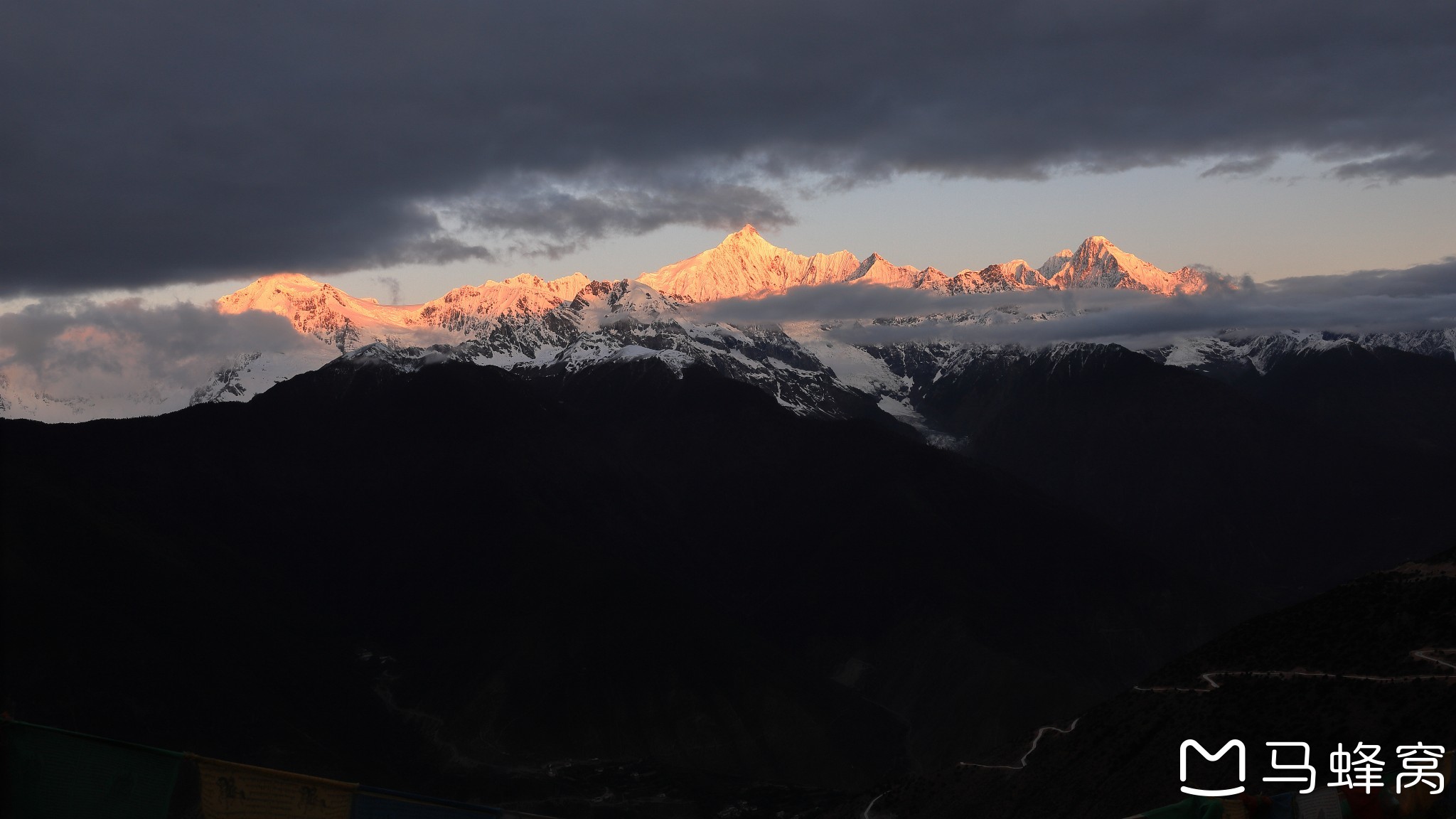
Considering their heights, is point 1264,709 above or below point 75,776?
below

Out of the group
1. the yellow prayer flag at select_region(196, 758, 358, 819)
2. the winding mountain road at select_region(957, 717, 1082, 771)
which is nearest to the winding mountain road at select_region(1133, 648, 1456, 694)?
the winding mountain road at select_region(957, 717, 1082, 771)

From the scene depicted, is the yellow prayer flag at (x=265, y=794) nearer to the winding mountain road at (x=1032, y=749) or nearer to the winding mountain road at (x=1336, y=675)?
the winding mountain road at (x=1336, y=675)

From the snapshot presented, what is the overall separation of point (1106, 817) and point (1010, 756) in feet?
98.6

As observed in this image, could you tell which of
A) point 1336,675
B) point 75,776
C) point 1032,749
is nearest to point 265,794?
point 75,776

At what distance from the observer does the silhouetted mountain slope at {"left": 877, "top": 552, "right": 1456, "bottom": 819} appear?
277 ft

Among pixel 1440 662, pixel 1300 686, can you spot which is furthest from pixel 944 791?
pixel 1440 662

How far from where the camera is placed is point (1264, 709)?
9469cm

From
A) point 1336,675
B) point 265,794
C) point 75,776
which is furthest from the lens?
point 1336,675

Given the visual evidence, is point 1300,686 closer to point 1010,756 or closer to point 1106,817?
point 1106,817

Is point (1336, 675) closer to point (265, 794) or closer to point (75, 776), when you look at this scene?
point (265, 794)

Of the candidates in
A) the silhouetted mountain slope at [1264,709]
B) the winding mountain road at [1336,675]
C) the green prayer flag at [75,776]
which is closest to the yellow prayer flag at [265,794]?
the green prayer flag at [75,776]

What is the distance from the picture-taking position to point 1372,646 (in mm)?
94250

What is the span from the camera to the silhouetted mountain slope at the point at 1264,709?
277 ft

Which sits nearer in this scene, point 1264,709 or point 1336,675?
point 1336,675
